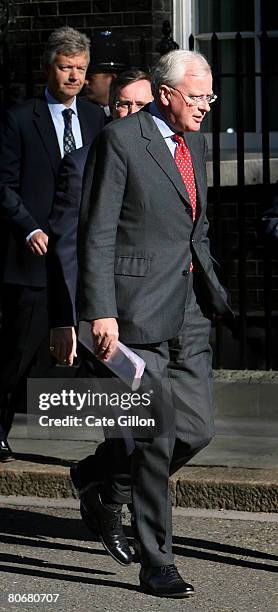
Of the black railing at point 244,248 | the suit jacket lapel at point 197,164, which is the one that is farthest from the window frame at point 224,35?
the suit jacket lapel at point 197,164

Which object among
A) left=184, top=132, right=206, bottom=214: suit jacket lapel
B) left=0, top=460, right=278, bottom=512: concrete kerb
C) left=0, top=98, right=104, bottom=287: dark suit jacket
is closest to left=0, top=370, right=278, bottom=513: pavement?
left=0, top=460, right=278, bottom=512: concrete kerb

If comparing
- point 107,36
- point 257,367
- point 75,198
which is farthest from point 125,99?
point 257,367

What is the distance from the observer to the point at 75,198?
226 inches

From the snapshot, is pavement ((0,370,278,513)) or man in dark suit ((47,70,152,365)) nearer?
man in dark suit ((47,70,152,365))

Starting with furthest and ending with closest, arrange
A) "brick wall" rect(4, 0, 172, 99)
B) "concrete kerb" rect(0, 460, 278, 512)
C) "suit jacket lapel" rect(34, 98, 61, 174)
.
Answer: "brick wall" rect(4, 0, 172, 99)
"suit jacket lapel" rect(34, 98, 61, 174)
"concrete kerb" rect(0, 460, 278, 512)

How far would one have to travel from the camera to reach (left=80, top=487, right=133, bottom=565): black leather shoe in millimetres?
5539

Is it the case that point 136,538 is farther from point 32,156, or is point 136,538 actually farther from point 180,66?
point 32,156

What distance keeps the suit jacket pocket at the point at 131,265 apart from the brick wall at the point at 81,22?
198 inches

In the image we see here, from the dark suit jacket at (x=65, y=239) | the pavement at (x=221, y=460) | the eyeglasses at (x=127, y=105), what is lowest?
the pavement at (x=221, y=460)

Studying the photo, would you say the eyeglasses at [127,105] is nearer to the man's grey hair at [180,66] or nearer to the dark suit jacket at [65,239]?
the dark suit jacket at [65,239]

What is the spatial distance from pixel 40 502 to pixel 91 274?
1.84 meters

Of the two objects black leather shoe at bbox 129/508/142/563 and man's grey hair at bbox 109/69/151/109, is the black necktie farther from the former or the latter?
black leather shoe at bbox 129/508/142/563

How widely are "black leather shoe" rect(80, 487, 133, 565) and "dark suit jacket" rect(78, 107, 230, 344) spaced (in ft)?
2.40

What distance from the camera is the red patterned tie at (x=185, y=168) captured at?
5340mm
